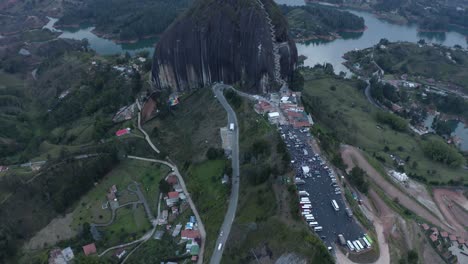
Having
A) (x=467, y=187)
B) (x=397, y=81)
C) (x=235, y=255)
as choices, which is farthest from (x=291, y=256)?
(x=397, y=81)

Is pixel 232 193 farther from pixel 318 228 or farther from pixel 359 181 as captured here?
pixel 359 181

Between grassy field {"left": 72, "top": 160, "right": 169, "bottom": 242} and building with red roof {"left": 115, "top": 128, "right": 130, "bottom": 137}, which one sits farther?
building with red roof {"left": 115, "top": 128, "right": 130, "bottom": 137}

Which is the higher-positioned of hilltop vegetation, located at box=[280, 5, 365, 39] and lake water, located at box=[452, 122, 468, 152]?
hilltop vegetation, located at box=[280, 5, 365, 39]

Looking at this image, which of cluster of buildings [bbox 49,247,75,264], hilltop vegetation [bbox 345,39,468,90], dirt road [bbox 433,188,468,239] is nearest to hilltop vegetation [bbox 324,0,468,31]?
hilltop vegetation [bbox 345,39,468,90]

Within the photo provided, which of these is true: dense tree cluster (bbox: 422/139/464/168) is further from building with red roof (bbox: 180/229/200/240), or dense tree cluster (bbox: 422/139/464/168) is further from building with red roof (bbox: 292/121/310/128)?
building with red roof (bbox: 180/229/200/240)

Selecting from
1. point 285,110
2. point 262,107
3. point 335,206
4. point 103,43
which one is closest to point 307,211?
point 335,206

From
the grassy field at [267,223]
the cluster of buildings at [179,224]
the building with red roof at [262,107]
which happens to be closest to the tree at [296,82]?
the building with red roof at [262,107]
